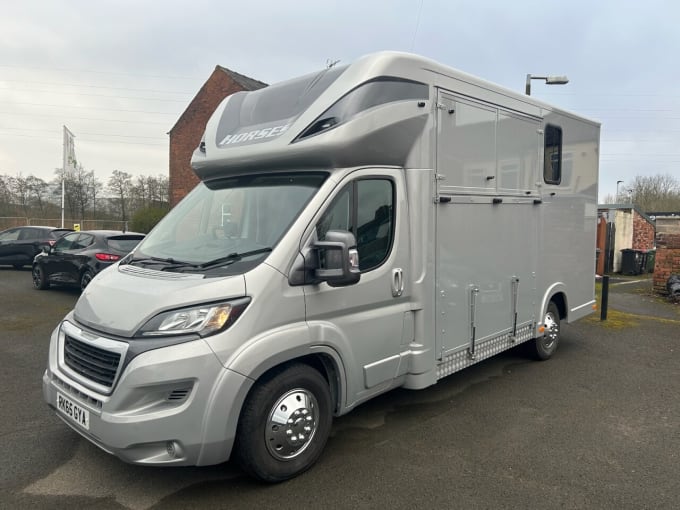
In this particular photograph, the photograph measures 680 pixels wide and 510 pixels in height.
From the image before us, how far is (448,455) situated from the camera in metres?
3.78

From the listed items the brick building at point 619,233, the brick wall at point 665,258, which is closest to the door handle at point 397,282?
the brick wall at point 665,258

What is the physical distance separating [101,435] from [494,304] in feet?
12.1

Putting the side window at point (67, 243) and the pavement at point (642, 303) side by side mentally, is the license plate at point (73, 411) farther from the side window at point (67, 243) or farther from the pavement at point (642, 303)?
the pavement at point (642, 303)

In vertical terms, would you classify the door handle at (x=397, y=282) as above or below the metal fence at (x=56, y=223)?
below

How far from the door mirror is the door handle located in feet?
2.24

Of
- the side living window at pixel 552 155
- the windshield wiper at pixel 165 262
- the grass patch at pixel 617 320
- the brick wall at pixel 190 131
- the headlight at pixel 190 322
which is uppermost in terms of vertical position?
the brick wall at pixel 190 131

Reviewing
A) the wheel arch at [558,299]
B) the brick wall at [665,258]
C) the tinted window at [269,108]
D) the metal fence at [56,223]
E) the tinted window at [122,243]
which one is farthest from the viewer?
the metal fence at [56,223]

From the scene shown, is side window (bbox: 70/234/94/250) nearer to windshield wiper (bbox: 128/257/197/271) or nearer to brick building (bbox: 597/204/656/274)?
windshield wiper (bbox: 128/257/197/271)

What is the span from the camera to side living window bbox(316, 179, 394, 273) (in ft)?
11.6

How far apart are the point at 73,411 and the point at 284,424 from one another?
1.34 m

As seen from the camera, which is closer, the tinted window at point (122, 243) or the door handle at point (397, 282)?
the door handle at point (397, 282)

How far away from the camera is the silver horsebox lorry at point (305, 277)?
290 cm

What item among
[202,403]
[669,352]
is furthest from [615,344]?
[202,403]

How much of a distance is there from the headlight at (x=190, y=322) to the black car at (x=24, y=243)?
14.6 meters
